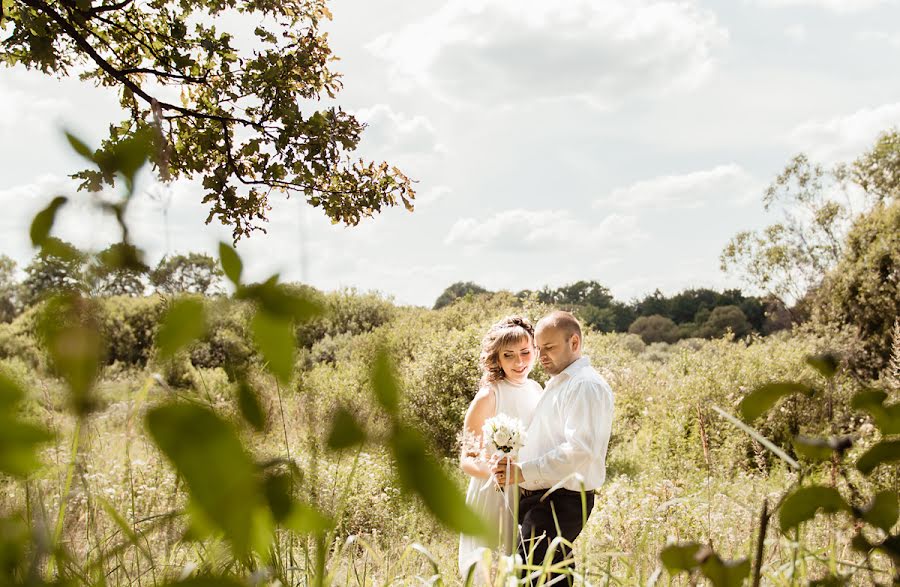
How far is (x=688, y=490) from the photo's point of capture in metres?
6.37

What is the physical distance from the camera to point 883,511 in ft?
2.80

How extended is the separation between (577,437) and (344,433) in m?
2.88

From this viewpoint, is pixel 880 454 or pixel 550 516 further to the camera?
pixel 550 516

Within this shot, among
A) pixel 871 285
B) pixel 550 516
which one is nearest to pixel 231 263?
pixel 550 516

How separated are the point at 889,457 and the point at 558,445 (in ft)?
8.88

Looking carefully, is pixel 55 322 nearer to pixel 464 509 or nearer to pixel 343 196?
pixel 464 509

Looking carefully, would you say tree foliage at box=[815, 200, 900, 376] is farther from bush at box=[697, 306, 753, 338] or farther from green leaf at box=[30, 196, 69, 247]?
bush at box=[697, 306, 753, 338]

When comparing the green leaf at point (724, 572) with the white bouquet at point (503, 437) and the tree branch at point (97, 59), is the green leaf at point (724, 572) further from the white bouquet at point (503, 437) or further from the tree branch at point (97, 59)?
the tree branch at point (97, 59)

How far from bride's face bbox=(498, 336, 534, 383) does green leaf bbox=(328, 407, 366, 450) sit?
388 cm

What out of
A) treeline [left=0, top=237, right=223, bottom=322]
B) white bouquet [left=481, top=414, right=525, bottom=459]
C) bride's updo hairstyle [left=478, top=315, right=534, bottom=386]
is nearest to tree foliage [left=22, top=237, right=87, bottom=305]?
treeline [left=0, top=237, right=223, bottom=322]

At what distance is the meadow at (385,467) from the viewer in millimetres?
566

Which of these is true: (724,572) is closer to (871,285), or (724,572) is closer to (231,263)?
(231,263)

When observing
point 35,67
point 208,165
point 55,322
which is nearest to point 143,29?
point 35,67

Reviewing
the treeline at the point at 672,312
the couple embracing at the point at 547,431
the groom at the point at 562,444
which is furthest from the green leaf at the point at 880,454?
the treeline at the point at 672,312
